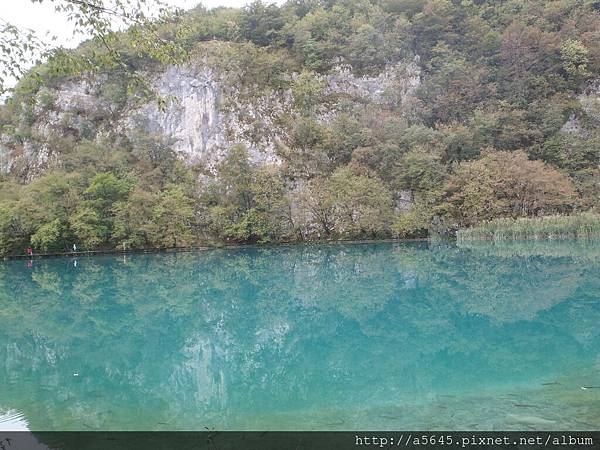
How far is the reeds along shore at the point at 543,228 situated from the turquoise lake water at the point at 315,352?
9.60 meters

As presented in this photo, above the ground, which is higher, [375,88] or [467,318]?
[375,88]

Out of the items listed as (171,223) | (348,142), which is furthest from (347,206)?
(171,223)

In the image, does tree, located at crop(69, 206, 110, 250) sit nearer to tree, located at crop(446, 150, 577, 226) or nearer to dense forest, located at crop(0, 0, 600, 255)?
dense forest, located at crop(0, 0, 600, 255)

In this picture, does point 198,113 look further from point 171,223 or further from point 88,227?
point 88,227

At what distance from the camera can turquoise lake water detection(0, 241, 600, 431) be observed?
5.53m

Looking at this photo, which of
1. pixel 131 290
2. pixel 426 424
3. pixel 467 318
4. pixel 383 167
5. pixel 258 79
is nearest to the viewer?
pixel 426 424

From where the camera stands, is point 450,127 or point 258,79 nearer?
point 450,127

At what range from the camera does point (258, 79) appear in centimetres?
4531

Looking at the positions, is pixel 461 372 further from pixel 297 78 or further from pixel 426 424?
pixel 297 78

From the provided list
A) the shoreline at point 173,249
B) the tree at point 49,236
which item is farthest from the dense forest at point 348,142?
the shoreline at point 173,249

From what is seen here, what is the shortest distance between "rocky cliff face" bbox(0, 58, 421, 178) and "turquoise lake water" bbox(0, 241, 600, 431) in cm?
2682

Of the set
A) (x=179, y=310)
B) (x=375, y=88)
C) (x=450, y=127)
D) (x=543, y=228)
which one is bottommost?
(x=179, y=310)

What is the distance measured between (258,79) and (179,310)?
119ft

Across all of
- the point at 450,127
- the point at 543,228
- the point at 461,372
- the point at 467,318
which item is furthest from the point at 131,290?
the point at 450,127
